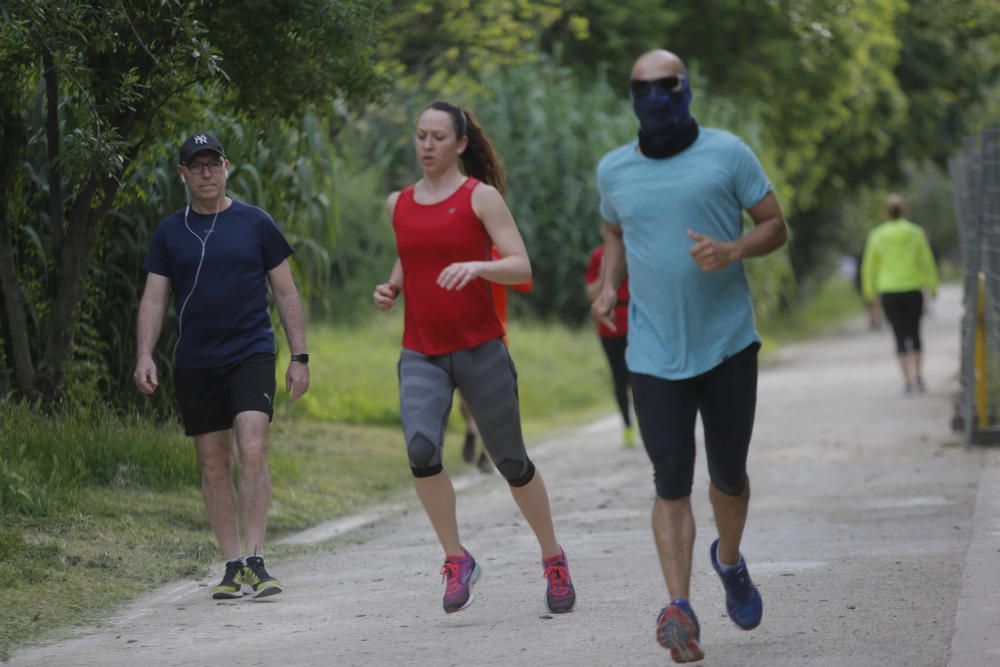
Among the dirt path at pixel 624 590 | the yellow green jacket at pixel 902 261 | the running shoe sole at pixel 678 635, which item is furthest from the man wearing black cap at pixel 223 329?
the yellow green jacket at pixel 902 261

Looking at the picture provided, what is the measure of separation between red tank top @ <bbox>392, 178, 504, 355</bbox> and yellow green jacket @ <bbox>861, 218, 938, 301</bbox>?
11633 millimetres

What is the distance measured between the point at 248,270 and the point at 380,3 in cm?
278

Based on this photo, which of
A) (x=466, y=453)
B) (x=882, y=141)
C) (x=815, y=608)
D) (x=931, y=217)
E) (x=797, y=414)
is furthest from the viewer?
(x=931, y=217)

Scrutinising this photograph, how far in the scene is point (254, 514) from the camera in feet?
24.3

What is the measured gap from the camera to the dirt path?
5910 mm

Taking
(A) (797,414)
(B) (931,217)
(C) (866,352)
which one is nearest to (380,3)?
(A) (797,414)

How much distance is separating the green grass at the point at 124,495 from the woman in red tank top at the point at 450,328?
1.46 m

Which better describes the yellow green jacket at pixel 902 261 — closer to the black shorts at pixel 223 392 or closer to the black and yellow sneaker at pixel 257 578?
the black shorts at pixel 223 392

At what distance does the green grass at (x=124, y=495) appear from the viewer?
7344 mm

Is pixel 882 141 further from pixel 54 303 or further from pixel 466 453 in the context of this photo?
pixel 54 303

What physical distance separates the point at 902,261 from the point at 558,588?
38.3ft

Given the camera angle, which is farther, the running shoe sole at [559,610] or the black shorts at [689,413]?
the running shoe sole at [559,610]

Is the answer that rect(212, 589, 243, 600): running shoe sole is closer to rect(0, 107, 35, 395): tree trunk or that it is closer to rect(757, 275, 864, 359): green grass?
rect(0, 107, 35, 395): tree trunk

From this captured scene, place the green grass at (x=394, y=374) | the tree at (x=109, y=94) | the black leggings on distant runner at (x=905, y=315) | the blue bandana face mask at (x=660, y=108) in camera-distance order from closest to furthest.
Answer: the blue bandana face mask at (x=660, y=108) < the tree at (x=109, y=94) < the green grass at (x=394, y=374) < the black leggings on distant runner at (x=905, y=315)
